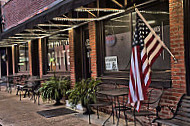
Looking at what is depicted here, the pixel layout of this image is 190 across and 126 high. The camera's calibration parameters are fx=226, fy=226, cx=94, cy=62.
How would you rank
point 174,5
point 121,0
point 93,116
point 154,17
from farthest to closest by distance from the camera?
point 93,116 < point 121,0 < point 154,17 < point 174,5

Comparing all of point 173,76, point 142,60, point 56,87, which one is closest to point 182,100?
point 173,76

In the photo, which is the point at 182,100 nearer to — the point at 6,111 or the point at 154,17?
the point at 154,17

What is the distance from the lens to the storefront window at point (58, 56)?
989cm

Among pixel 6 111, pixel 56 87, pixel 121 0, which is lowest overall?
pixel 6 111

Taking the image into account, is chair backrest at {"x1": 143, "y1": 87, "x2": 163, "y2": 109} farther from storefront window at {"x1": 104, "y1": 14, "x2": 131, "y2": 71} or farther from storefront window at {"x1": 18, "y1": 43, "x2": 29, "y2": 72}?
storefront window at {"x1": 18, "y1": 43, "x2": 29, "y2": 72}

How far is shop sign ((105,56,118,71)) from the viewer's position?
7004 mm

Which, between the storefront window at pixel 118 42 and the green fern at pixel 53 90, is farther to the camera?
the green fern at pixel 53 90

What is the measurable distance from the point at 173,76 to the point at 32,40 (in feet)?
31.1

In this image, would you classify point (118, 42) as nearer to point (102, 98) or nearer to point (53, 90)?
point (102, 98)

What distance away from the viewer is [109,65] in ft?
23.8

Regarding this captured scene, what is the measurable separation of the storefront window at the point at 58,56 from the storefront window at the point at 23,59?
11.0 feet

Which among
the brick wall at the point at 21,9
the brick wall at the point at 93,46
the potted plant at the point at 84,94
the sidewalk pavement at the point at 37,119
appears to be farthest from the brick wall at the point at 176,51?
the brick wall at the point at 21,9

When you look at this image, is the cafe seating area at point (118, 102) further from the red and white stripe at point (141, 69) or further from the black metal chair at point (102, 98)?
the red and white stripe at point (141, 69)

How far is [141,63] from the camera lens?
12.5ft
